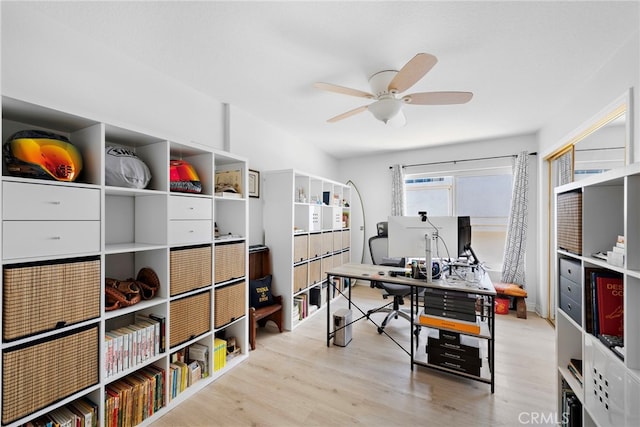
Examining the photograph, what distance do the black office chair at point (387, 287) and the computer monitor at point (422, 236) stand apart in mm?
574

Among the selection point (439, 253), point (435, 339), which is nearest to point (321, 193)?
point (439, 253)

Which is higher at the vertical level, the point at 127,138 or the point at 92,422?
the point at 127,138

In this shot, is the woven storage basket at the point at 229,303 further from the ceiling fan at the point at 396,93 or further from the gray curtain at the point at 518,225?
the gray curtain at the point at 518,225

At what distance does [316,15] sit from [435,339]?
252 centimetres

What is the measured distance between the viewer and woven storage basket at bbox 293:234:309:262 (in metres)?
3.25

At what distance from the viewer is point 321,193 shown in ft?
13.5

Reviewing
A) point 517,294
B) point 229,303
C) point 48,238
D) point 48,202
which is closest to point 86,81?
point 48,202

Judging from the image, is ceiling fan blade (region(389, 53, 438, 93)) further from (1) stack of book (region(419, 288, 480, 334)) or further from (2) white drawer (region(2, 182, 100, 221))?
(2) white drawer (region(2, 182, 100, 221))

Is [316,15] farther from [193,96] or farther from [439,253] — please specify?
[439,253]

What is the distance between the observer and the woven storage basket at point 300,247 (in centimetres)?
325

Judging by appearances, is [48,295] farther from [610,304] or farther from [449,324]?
[610,304]

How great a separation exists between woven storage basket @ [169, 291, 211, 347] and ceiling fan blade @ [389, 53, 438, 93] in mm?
2117

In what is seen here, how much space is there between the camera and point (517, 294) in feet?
11.7

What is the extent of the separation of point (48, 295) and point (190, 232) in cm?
84
